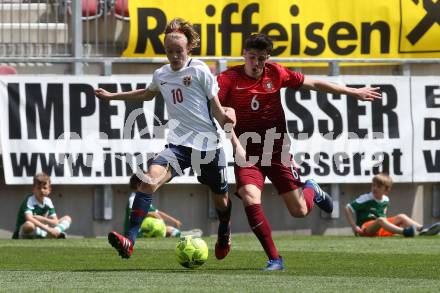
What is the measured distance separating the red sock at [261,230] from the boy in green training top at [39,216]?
20.1 feet

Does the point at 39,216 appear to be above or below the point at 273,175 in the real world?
below

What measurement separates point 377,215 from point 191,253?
6951 millimetres

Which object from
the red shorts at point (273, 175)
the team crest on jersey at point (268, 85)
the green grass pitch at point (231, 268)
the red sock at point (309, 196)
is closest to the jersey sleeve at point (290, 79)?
the team crest on jersey at point (268, 85)

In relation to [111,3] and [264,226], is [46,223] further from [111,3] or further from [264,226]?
[264,226]

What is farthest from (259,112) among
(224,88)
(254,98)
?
(224,88)

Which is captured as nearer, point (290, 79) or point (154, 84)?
point (154, 84)

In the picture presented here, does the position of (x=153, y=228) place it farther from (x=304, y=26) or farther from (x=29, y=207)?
(x=304, y=26)

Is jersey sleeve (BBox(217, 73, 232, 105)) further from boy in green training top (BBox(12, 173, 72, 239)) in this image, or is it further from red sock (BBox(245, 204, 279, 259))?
boy in green training top (BBox(12, 173, 72, 239))

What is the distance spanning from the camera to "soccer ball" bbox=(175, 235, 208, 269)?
1038 centimetres

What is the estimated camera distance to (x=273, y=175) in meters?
11.0

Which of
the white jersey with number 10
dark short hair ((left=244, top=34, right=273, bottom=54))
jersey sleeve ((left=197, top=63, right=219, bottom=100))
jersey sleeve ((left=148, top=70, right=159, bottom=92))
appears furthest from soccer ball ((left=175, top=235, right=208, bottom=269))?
dark short hair ((left=244, top=34, right=273, bottom=54))

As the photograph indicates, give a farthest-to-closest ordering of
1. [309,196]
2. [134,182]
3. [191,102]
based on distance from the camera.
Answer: [134,182], [309,196], [191,102]

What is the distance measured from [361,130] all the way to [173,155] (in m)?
7.51

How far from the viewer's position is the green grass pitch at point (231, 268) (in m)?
8.60
